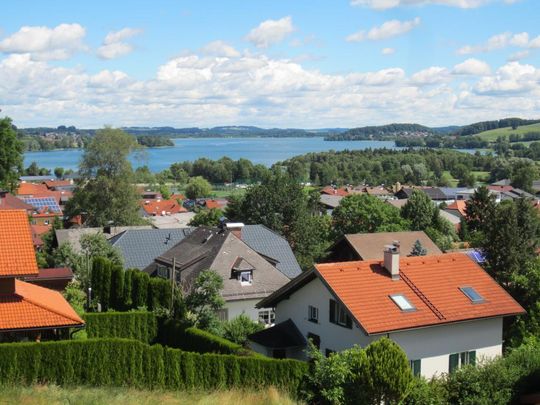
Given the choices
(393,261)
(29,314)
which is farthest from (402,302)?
(29,314)

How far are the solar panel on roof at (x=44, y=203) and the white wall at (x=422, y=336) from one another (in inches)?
3319

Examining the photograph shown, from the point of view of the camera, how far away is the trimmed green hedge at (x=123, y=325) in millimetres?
30000

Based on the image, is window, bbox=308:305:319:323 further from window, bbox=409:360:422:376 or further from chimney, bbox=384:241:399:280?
window, bbox=409:360:422:376

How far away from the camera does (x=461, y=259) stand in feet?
98.1

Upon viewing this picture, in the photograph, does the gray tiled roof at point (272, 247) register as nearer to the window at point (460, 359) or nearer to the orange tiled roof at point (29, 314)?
the window at point (460, 359)

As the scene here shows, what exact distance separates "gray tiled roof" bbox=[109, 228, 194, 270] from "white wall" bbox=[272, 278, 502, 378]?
2119 centimetres

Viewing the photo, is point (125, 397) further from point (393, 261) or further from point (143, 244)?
point (143, 244)

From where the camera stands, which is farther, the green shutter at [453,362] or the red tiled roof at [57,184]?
the red tiled roof at [57,184]

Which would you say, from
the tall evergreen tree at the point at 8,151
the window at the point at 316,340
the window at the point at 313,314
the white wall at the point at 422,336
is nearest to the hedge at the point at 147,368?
the white wall at the point at 422,336

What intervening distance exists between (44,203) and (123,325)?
82.5m

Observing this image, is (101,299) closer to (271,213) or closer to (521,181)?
(271,213)

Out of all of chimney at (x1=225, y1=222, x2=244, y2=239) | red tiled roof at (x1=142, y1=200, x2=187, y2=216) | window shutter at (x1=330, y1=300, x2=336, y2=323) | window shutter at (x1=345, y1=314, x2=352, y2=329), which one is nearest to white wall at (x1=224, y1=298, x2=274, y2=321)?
chimney at (x1=225, y1=222, x2=244, y2=239)

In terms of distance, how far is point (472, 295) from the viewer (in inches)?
1079

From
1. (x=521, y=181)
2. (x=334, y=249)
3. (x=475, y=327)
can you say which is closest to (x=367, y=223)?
(x=334, y=249)
